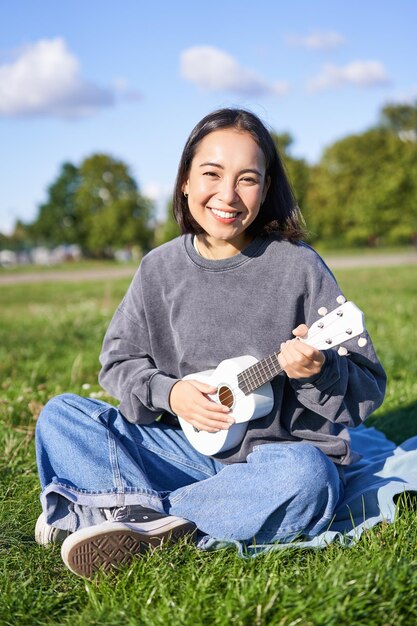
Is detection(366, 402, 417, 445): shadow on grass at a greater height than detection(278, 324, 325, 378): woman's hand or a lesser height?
lesser

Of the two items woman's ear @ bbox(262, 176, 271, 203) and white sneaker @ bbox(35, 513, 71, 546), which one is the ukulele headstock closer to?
woman's ear @ bbox(262, 176, 271, 203)

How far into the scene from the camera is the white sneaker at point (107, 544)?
2.45 m

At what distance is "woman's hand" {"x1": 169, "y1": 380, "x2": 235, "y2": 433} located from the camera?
288 centimetres

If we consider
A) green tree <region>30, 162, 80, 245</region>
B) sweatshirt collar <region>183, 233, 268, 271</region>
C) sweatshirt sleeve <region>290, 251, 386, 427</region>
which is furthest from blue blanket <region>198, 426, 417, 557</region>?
green tree <region>30, 162, 80, 245</region>

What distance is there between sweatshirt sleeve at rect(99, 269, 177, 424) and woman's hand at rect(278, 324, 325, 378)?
559 millimetres

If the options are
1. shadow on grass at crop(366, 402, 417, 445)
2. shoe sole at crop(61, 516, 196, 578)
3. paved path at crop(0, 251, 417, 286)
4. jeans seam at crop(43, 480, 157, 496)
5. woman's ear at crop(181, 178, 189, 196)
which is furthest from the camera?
paved path at crop(0, 251, 417, 286)

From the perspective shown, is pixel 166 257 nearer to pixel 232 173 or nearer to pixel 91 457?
pixel 232 173

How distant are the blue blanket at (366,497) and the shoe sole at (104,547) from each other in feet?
0.84

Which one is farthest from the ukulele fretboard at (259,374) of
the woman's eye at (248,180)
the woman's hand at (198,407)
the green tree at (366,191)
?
the green tree at (366,191)

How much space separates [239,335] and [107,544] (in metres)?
1.00

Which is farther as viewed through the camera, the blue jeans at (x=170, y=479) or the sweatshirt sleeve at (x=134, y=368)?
the sweatshirt sleeve at (x=134, y=368)

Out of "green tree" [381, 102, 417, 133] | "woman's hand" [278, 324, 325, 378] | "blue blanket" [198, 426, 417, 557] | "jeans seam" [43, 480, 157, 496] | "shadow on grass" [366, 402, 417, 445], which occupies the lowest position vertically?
"shadow on grass" [366, 402, 417, 445]

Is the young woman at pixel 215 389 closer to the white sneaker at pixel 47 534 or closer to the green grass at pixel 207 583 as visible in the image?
the white sneaker at pixel 47 534

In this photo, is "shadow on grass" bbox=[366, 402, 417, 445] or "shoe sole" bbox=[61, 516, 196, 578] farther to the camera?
"shadow on grass" bbox=[366, 402, 417, 445]
